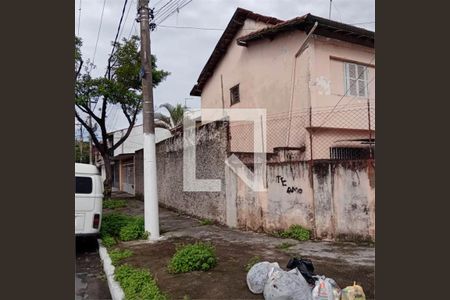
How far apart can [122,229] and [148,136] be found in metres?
2.20

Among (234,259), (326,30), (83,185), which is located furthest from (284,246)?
(326,30)

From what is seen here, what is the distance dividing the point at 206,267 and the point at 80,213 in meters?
3.45

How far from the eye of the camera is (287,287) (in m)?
3.81

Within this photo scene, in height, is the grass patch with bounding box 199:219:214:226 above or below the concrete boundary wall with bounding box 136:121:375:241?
below

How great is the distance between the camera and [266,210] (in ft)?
28.0

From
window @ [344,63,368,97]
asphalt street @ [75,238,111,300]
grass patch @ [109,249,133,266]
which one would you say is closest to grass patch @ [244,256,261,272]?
asphalt street @ [75,238,111,300]

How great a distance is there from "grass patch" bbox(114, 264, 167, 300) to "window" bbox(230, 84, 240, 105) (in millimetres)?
8928

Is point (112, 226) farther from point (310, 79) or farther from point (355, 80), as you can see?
point (355, 80)

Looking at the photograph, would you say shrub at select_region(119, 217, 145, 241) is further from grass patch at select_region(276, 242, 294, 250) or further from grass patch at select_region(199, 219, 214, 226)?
grass patch at select_region(276, 242, 294, 250)

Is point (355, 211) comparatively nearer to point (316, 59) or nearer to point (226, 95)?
point (316, 59)

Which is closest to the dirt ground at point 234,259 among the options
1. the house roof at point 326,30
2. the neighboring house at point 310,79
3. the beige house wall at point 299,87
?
the beige house wall at point 299,87

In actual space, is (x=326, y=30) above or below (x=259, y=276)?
above

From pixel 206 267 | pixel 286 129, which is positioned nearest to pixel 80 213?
pixel 206 267

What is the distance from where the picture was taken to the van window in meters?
7.48
